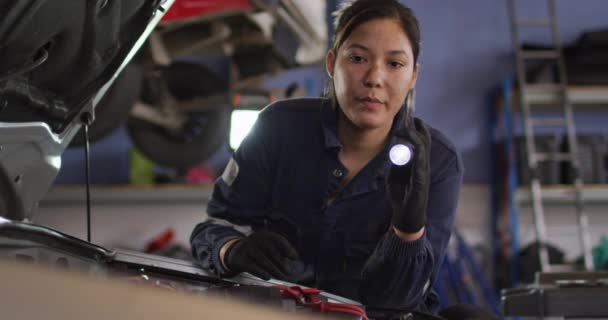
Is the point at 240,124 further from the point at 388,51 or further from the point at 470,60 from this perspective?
the point at 470,60

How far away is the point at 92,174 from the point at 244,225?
3.84m

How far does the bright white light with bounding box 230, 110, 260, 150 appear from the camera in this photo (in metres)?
1.62

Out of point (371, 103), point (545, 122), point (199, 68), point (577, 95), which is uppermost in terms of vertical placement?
point (199, 68)

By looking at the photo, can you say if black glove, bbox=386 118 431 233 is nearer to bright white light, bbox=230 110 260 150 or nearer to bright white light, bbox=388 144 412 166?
bright white light, bbox=388 144 412 166

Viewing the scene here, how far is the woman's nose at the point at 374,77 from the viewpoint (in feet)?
3.98

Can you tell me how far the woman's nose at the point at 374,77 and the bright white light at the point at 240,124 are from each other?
1.44 ft

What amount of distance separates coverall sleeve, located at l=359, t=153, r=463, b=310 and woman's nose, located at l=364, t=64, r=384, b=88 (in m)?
0.22

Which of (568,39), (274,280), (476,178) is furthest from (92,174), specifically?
(274,280)

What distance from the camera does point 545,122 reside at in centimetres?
429

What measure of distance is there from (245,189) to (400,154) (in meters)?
0.42

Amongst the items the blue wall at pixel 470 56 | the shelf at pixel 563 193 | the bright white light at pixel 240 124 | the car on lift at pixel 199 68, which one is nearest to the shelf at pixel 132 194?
the car on lift at pixel 199 68

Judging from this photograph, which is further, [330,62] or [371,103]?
[330,62]

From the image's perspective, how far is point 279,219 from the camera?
1354 mm

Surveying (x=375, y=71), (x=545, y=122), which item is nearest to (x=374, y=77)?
(x=375, y=71)
